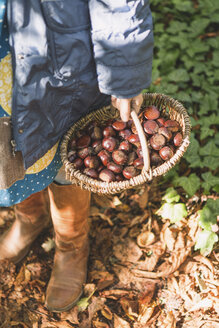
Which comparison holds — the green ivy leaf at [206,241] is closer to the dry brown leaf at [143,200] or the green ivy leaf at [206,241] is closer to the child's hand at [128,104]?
the dry brown leaf at [143,200]

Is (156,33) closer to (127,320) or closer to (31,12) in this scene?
(31,12)

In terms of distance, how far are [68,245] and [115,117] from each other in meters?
0.88

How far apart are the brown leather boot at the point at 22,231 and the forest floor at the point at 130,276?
68 mm

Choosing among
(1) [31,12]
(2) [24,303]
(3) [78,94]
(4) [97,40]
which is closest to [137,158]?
(3) [78,94]

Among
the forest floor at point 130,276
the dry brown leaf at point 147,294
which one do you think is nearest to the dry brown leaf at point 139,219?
the forest floor at point 130,276

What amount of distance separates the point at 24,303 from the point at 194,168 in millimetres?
1526

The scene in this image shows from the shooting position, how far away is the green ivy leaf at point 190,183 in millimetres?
2168

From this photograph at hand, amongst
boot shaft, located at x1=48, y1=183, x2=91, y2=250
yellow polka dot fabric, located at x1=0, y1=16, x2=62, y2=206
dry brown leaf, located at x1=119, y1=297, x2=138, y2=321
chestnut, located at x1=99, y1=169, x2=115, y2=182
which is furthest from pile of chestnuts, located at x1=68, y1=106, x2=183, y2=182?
dry brown leaf, located at x1=119, y1=297, x2=138, y2=321

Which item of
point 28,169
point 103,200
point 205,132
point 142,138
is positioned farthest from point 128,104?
point 205,132

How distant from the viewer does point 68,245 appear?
2.00 meters

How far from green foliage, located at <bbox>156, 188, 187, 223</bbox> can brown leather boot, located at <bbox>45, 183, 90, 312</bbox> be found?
1.79ft

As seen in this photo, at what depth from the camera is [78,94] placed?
1394 mm

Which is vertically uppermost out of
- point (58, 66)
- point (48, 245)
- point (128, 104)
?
point (58, 66)

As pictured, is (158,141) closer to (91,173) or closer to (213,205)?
(91,173)
